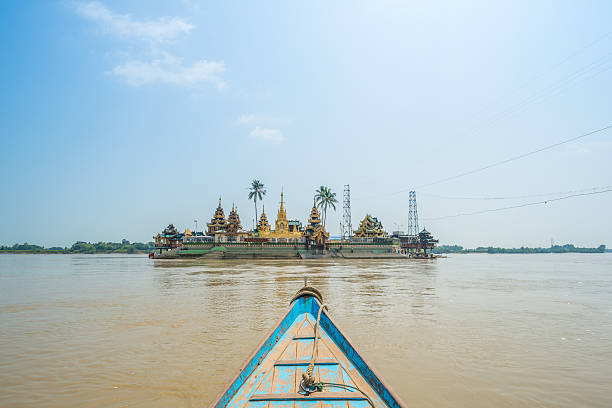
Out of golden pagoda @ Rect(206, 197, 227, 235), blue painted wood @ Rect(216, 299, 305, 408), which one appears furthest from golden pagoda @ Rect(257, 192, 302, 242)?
blue painted wood @ Rect(216, 299, 305, 408)

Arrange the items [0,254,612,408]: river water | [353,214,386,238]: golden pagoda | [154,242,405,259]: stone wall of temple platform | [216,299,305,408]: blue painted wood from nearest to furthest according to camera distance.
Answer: [216,299,305,408]: blue painted wood
[0,254,612,408]: river water
[154,242,405,259]: stone wall of temple platform
[353,214,386,238]: golden pagoda

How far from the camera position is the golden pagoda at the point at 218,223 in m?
62.5

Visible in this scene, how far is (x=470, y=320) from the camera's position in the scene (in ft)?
32.6

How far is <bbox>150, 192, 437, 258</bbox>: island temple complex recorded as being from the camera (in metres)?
55.1

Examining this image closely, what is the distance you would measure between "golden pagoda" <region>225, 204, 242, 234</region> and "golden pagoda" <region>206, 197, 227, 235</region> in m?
1.02

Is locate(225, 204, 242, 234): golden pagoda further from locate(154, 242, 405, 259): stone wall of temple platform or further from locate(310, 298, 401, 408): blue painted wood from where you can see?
locate(310, 298, 401, 408): blue painted wood

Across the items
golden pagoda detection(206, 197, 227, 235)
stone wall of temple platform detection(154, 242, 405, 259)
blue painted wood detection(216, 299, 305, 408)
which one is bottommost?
stone wall of temple platform detection(154, 242, 405, 259)

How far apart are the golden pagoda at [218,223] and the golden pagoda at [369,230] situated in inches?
1082

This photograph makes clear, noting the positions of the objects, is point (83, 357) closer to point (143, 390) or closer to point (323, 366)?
point (143, 390)

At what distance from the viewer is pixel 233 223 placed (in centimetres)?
6222

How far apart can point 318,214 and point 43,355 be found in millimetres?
56473

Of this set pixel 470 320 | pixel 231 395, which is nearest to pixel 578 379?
pixel 470 320

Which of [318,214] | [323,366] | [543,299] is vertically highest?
[318,214]

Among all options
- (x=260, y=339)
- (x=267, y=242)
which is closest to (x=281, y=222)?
(x=267, y=242)
